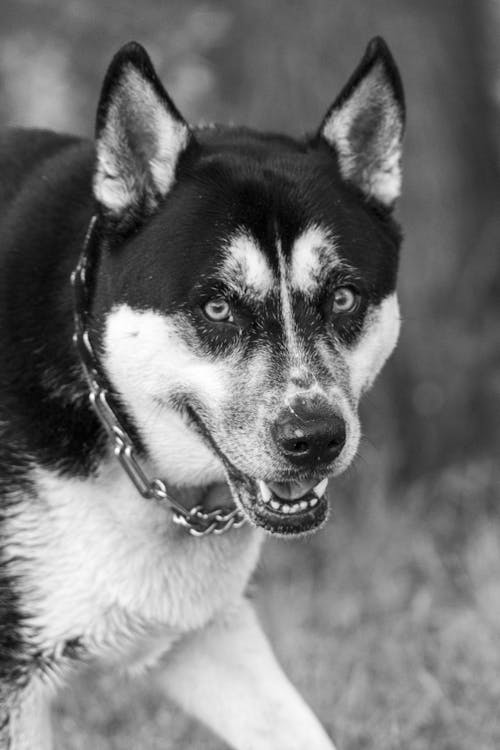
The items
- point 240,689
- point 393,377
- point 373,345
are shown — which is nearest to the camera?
point 373,345

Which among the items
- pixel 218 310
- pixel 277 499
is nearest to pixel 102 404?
pixel 218 310

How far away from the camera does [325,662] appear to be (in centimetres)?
467

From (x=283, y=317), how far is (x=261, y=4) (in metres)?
3.06

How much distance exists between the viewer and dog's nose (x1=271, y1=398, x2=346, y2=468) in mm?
3012

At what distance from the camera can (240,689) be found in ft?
11.5

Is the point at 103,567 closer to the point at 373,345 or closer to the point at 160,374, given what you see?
the point at 160,374

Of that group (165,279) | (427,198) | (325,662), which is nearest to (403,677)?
(325,662)

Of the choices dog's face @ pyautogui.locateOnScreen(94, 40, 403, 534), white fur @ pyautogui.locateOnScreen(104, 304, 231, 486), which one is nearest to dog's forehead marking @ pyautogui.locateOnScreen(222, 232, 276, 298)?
dog's face @ pyautogui.locateOnScreen(94, 40, 403, 534)

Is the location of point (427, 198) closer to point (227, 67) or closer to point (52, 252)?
point (227, 67)

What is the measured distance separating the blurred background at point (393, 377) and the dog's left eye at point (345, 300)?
1.61 meters

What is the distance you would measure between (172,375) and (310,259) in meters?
0.48

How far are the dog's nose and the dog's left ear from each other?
2.81 feet

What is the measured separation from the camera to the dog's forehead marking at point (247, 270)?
3.14 m

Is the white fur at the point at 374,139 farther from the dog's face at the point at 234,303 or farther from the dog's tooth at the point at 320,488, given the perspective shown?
the dog's tooth at the point at 320,488
